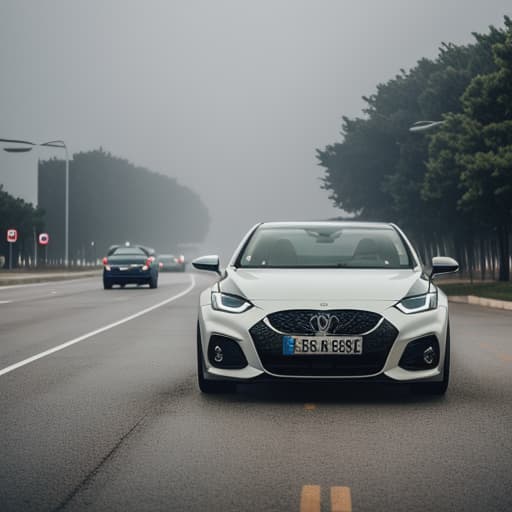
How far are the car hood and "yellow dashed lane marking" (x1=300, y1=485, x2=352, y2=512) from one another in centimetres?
288

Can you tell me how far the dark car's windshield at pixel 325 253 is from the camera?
9.88 meters

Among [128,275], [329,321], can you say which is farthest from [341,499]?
[128,275]

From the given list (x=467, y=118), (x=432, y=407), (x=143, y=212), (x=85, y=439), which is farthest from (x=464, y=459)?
(x=143, y=212)

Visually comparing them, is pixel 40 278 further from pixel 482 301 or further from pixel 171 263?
pixel 171 263

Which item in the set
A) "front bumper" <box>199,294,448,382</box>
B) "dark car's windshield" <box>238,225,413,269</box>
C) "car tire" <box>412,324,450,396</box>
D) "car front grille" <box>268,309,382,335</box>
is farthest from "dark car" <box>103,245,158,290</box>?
"car front grille" <box>268,309,382,335</box>

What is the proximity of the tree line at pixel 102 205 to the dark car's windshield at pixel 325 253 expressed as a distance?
97758 millimetres

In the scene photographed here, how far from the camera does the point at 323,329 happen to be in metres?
8.23

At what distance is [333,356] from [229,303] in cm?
104

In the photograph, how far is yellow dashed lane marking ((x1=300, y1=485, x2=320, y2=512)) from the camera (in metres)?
5.25

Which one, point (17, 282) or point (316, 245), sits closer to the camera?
point (316, 245)

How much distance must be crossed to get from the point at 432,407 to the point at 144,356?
4937 mm

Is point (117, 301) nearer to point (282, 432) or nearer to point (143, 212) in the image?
point (282, 432)

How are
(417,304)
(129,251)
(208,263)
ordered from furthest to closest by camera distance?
(129,251)
(208,263)
(417,304)

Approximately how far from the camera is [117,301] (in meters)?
27.1
